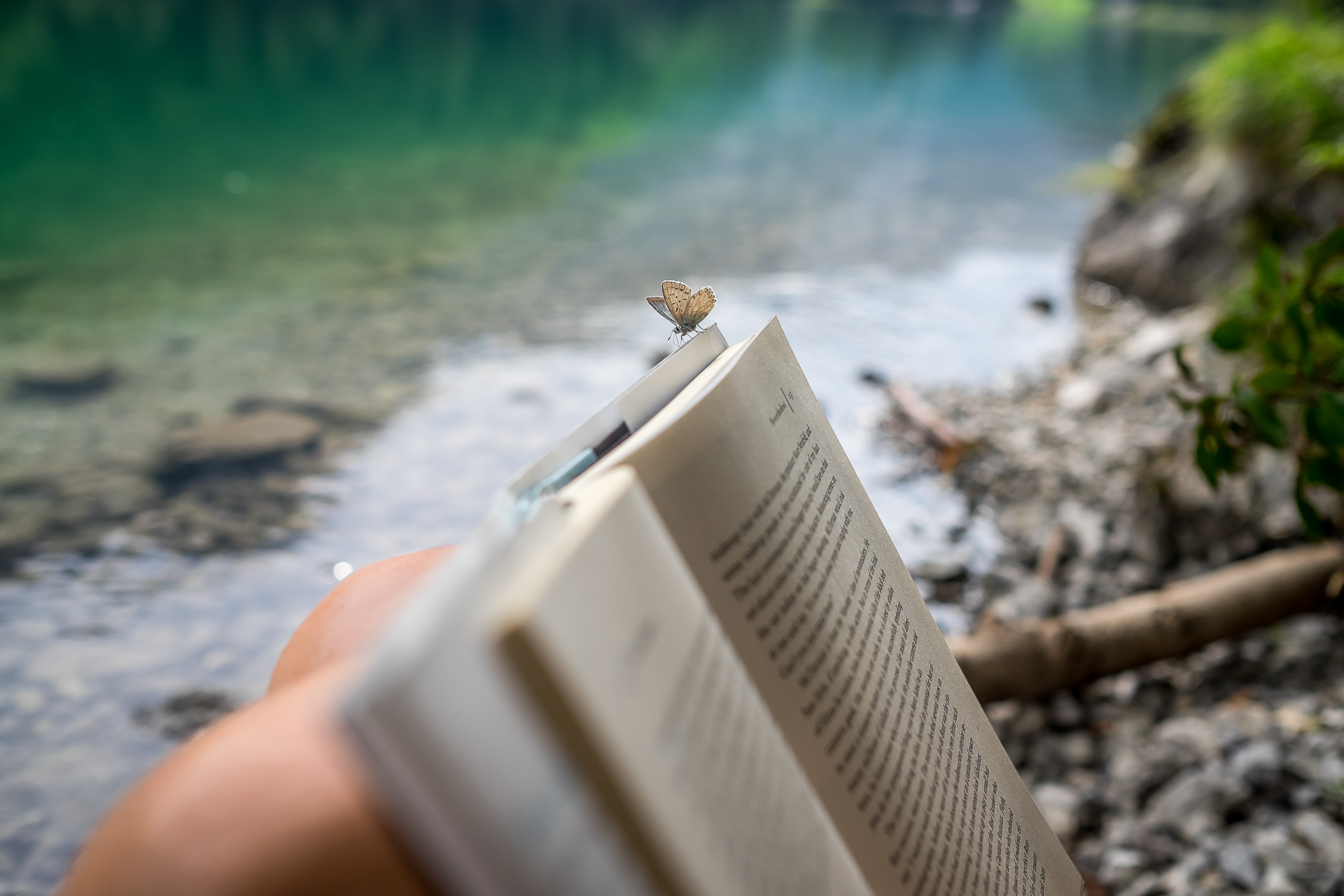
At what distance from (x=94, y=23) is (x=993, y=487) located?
585 inches

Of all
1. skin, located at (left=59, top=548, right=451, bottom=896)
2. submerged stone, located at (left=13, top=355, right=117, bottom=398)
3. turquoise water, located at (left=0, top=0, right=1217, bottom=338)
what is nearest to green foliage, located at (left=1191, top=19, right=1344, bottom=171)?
turquoise water, located at (left=0, top=0, right=1217, bottom=338)

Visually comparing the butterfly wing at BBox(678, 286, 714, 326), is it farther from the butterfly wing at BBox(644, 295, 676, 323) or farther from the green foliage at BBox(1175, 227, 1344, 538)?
the green foliage at BBox(1175, 227, 1344, 538)

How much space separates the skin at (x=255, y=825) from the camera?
33cm

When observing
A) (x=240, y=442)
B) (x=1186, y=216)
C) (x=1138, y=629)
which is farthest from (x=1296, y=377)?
(x=1186, y=216)

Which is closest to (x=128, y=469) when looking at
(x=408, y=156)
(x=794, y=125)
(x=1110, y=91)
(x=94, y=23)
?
(x=408, y=156)

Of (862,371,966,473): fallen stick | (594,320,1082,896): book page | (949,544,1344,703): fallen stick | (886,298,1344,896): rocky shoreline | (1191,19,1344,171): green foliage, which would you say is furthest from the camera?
(1191,19,1344,171): green foliage

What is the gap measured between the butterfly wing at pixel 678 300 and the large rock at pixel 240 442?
266 cm

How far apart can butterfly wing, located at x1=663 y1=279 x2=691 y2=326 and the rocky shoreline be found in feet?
3.35

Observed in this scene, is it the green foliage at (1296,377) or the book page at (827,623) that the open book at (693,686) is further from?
the green foliage at (1296,377)

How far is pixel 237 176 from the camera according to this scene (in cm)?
664

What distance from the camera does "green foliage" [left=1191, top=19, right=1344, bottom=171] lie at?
Result: 334 centimetres

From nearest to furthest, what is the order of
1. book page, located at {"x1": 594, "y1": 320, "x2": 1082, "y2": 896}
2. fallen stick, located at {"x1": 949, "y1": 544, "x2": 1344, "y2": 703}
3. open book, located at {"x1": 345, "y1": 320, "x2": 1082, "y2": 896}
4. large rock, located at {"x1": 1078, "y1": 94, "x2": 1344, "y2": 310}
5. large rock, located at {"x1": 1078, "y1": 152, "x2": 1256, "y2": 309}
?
open book, located at {"x1": 345, "y1": 320, "x2": 1082, "y2": 896}, book page, located at {"x1": 594, "y1": 320, "x2": 1082, "y2": 896}, fallen stick, located at {"x1": 949, "y1": 544, "x2": 1344, "y2": 703}, large rock, located at {"x1": 1078, "y1": 94, "x2": 1344, "y2": 310}, large rock, located at {"x1": 1078, "y1": 152, "x2": 1256, "y2": 309}

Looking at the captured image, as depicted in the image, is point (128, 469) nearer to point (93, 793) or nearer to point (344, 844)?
point (93, 793)

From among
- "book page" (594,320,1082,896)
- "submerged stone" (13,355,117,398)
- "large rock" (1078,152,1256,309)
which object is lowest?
"large rock" (1078,152,1256,309)
